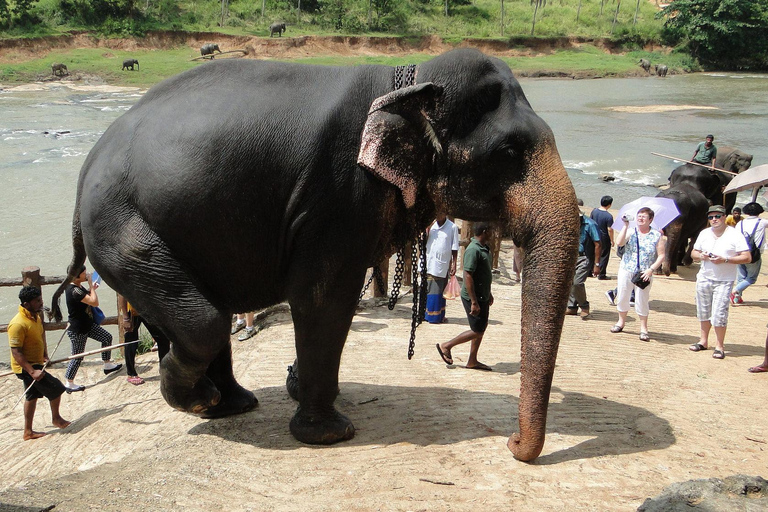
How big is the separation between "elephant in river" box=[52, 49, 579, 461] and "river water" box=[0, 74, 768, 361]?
257 inches

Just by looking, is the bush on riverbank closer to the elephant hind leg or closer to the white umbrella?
the white umbrella

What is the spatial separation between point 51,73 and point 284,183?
4353 cm

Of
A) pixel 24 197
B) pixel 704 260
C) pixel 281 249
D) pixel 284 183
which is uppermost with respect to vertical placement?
pixel 284 183

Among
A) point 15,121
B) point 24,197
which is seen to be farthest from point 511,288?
point 15,121

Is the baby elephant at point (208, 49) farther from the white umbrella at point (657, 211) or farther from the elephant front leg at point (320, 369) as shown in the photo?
the elephant front leg at point (320, 369)

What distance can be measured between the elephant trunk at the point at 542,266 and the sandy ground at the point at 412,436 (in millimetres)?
572

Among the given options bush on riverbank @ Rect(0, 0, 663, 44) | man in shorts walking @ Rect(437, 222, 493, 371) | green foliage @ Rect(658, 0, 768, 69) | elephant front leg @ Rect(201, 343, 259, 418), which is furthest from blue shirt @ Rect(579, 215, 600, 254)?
green foliage @ Rect(658, 0, 768, 69)

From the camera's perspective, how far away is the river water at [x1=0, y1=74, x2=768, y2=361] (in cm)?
1560

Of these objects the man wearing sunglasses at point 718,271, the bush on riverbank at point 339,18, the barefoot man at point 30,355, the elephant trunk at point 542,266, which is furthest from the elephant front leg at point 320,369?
the bush on riverbank at point 339,18

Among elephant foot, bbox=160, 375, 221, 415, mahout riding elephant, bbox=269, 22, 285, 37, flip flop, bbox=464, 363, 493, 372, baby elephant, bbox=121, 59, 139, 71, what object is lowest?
flip flop, bbox=464, 363, 493, 372

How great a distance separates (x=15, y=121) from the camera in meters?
29.9

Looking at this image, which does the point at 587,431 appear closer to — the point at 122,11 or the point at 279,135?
the point at 279,135

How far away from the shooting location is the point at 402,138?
14.1ft

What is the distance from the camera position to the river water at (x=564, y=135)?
15.6 meters
